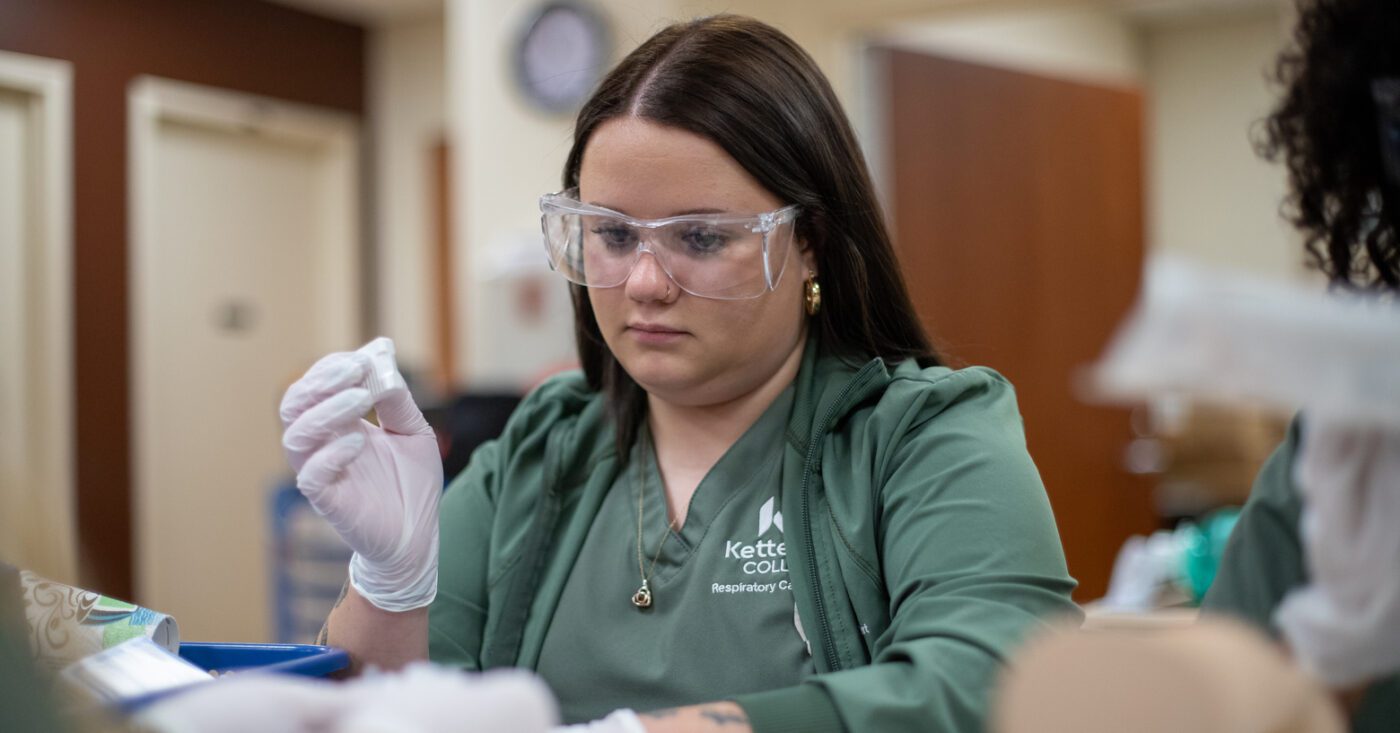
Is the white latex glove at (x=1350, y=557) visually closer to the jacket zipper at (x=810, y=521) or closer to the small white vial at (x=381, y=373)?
the jacket zipper at (x=810, y=521)

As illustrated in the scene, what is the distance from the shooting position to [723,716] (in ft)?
2.73

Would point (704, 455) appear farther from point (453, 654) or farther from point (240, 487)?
point (240, 487)

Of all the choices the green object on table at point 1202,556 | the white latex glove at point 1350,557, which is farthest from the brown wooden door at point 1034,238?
the white latex glove at point 1350,557

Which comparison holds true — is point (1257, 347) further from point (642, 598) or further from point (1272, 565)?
point (642, 598)

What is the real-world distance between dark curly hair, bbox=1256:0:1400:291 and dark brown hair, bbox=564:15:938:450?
456 mm

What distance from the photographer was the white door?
4.57 metres

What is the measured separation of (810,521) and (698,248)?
10.6 inches

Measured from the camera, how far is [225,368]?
4.89m

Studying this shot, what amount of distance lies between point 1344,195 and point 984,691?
0.41 metres

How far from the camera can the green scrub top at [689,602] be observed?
1.08 metres

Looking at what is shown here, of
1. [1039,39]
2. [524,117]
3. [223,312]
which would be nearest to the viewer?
[524,117]

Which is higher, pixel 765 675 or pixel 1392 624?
pixel 1392 624

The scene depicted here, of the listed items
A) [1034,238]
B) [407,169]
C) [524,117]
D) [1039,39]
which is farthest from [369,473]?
[1039,39]

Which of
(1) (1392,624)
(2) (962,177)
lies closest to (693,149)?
(1) (1392,624)
